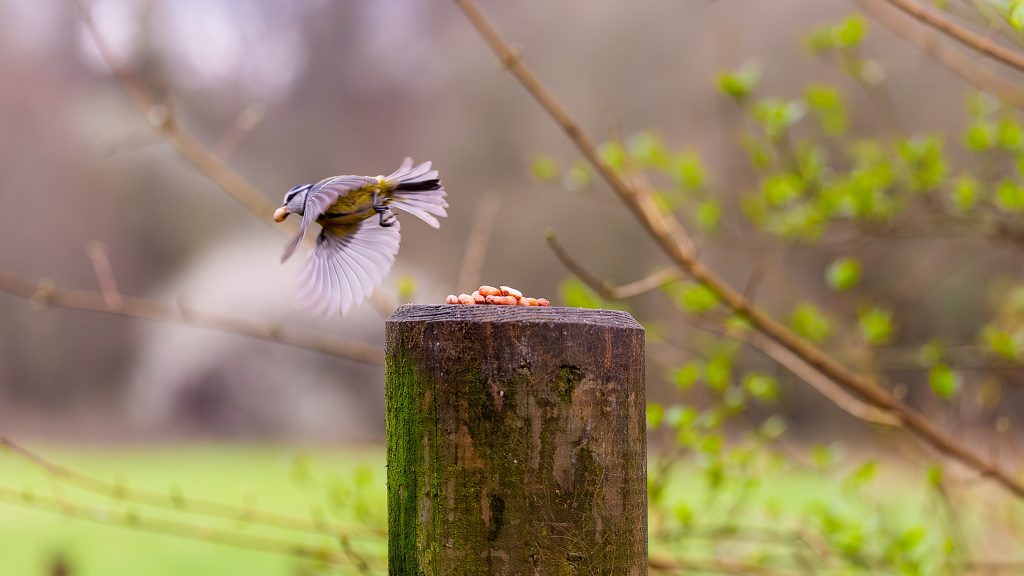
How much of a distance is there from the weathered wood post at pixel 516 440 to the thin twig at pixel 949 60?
49.6 inches

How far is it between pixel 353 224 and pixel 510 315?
Answer: 246 millimetres

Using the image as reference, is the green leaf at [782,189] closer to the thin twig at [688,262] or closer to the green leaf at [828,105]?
the green leaf at [828,105]

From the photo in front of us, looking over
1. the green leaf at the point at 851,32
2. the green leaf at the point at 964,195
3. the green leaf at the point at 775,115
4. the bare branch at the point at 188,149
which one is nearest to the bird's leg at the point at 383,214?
the bare branch at the point at 188,149

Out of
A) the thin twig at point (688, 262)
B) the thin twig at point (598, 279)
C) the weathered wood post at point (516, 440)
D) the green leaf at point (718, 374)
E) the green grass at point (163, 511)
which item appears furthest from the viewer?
the green grass at point (163, 511)

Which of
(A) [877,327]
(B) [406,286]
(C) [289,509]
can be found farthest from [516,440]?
(C) [289,509]

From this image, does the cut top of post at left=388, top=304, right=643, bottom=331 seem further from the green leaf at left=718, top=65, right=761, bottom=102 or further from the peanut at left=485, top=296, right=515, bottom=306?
the green leaf at left=718, top=65, right=761, bottom=102

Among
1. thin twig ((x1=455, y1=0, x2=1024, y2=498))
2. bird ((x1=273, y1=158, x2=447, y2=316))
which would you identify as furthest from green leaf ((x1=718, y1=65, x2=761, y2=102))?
bird ((x1=273, y1=158, x2=447, y2=316))

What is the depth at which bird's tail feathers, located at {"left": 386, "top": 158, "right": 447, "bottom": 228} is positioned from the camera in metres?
0.99

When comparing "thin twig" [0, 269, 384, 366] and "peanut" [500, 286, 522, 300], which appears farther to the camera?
"thin twig" [0, 269, 384, 366]

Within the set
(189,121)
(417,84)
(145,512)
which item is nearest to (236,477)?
(145,512)

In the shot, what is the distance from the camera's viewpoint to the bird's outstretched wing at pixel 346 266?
2.95ft

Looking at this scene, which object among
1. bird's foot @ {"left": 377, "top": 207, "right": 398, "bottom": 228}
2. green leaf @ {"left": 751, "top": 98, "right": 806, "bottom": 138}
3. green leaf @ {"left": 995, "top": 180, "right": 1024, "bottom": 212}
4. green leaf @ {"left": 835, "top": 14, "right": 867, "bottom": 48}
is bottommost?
bird's foot @ {"left": 377, "top": 207, "right": 398, "bottom": 228}

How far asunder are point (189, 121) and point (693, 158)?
597 centimetres

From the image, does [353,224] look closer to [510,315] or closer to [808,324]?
[510,315]
